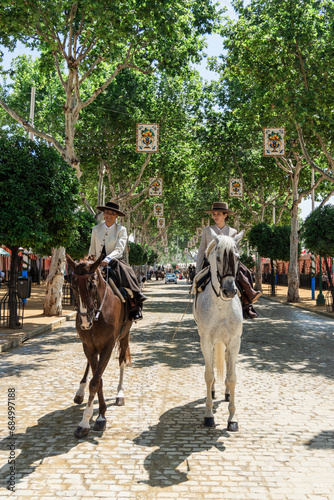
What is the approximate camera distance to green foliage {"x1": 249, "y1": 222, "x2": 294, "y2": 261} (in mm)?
34312

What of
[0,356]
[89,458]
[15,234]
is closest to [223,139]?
→ [15,234]

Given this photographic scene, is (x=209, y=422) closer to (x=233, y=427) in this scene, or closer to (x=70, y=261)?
(x=233, y=427)

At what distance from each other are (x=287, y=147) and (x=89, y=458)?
25.3 meters

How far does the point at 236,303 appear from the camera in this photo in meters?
6.07

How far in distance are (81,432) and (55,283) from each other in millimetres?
13161

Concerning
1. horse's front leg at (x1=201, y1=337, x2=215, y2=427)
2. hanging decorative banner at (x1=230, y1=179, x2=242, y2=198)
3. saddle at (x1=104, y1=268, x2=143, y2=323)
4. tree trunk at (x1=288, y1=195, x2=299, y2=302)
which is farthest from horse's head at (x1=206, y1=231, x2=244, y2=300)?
hanging decorative banner at (x1=230, y1=179, x2=242, y2=198)

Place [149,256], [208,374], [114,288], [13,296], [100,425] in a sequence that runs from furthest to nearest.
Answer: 1. [149,256]
2. [13,296]
3. [114,288]
4. [208,374]
5. [100,425]

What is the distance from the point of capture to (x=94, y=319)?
5.46 meters

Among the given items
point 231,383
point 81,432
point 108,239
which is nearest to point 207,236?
point 108,239

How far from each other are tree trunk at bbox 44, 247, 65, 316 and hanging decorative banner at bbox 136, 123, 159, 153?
5754 mm

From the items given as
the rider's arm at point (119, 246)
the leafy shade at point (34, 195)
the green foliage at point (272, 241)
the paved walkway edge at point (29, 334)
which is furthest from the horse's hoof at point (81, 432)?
the green foliage at point (272, 241)

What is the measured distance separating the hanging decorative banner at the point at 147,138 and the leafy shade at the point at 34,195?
5.99m

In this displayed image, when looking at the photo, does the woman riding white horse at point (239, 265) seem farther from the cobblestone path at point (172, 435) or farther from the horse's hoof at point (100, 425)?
the horse's hoof at point (100, 425)

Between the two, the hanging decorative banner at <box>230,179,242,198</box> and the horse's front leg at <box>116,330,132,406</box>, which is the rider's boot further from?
the hanging decorative banner at <box>230,179,242,198</box>
